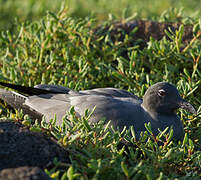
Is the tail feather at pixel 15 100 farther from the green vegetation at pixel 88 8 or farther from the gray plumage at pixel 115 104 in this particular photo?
the green vegetation at pixel 88 8

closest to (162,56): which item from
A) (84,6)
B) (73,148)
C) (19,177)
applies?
(73,148)

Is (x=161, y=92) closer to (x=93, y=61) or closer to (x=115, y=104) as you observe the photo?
(x=115, y=104)

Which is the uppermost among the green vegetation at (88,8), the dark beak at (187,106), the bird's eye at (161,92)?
the green vegetation at (88,8)

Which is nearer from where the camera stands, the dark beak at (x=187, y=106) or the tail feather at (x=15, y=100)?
the dark beak at (x=187, y=106)

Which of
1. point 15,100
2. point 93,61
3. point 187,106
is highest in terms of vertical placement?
point 93,61

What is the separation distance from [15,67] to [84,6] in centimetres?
368

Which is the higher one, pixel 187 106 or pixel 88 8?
pixel 88 8

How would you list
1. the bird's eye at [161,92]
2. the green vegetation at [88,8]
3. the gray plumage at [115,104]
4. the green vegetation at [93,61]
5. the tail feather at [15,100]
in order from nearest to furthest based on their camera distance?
the gray plumage at [115,104], the bird's eye at [161,92], the tail feather at [15,100], the green vegetation at [93,61], the green vegetation at [88,8]

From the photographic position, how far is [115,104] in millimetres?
3154

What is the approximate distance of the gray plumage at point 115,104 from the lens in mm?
3105

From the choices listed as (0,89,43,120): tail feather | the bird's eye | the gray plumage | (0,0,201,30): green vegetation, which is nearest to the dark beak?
the gray plumage

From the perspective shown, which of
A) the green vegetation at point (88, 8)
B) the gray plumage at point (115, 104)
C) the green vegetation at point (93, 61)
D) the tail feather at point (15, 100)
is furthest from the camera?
the green vegetation at point (88, 8)

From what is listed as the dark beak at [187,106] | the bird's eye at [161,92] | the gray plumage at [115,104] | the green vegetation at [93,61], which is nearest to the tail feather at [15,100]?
the gray plumage at [115,104]

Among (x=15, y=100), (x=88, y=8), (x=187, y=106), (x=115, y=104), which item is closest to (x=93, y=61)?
(x=15, y=100)
